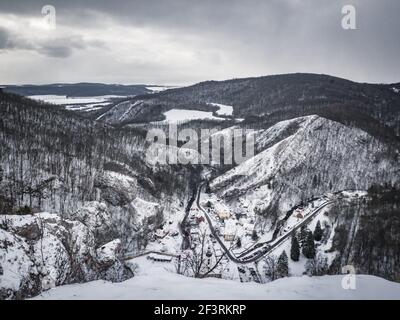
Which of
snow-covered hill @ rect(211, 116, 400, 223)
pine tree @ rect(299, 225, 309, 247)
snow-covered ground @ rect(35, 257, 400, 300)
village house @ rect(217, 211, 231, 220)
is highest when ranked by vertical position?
snow-covered ground @ rect(35, 257, 400, 300)

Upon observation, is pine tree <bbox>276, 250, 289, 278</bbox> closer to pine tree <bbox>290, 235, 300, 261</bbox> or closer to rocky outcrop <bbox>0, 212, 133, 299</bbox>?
pine tree <bbox>290, 235, 300, 261</bbox>

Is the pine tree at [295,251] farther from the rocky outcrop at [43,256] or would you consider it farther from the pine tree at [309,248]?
the rocky outcrop at [43,256]

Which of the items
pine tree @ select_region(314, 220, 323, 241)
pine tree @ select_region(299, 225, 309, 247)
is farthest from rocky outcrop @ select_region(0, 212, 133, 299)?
pine tree @ select_region(314, 220, 323, 241)

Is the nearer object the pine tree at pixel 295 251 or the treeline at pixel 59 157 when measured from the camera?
the pine tree at pixel 295 251

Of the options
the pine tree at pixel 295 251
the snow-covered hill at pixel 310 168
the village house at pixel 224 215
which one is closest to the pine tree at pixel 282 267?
the pine tree at pixel 295 251

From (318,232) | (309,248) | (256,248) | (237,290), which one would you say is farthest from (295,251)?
(237,290)
